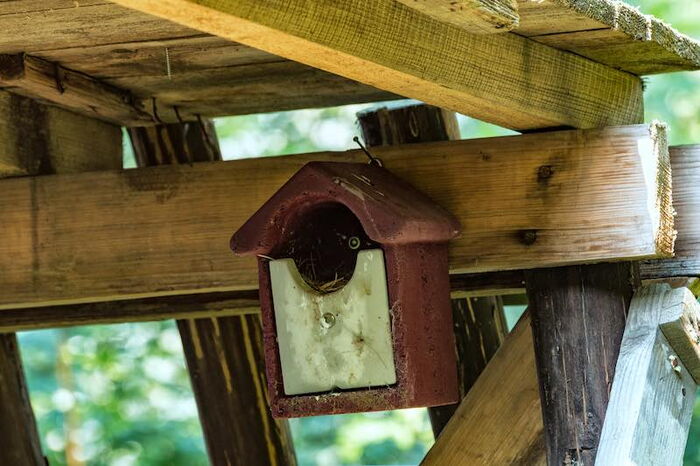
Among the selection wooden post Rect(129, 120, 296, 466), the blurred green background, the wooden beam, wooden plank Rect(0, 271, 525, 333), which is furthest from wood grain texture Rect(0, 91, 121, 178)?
the blurred green background

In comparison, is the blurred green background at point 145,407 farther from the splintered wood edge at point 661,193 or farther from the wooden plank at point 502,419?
the splintered wood edge at point 661,193

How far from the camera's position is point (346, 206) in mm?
2559

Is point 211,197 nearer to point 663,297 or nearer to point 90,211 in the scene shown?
point 90,211

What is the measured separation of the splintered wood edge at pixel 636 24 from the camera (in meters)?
2.38

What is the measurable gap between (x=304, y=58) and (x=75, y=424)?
6794mm

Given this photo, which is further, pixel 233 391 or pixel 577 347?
pixel 233 391

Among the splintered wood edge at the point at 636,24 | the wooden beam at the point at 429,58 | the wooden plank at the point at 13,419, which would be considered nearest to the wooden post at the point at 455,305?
the wooden beam at the point at 429,58

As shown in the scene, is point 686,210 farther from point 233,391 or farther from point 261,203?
point 233,391

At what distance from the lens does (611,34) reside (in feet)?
8.38

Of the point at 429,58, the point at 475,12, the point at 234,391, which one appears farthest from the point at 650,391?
the point at 234,391

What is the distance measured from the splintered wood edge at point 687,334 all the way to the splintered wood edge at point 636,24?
517 millimetres

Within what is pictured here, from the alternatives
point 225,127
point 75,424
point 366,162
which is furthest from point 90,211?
point 225,127

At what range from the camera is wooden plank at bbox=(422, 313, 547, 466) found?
9.54 ft

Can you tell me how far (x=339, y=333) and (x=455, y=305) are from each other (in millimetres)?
1080
